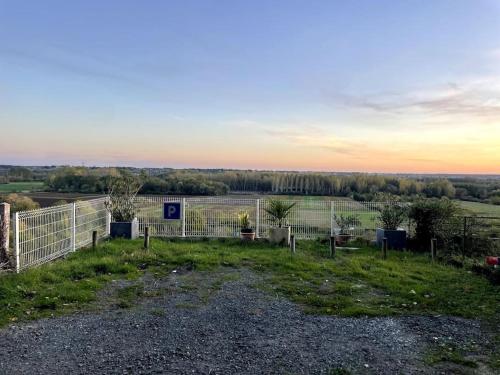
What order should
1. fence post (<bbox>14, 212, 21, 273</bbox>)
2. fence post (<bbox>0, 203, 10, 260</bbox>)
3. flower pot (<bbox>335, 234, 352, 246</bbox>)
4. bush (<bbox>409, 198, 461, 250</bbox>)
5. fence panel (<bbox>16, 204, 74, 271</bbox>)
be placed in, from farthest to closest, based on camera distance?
1. flower pot (<bbox>335, 234, 352, 246</bbox>)
2. bush (<bbox>409, 198, 461, 250</bbox>)
3. fence panel (<bbox>16, 204, 74, 271</bbox>)
4. fence post (<bbox>0, 203, 10, 260</bbox>)
5. fence post (<bbox>14, 212, 21, 273</bbox>)

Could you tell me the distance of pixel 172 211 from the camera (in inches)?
490

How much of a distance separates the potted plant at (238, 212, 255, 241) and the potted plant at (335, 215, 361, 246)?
103 inches

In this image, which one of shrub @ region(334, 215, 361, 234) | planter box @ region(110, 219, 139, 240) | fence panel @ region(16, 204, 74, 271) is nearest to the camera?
fence panel @ region(16, 204, 74, 271)

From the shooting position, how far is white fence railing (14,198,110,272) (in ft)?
23.9

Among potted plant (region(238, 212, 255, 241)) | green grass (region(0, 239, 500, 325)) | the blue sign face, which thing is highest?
the blue sign face

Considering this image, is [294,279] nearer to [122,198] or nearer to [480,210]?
[122,198]

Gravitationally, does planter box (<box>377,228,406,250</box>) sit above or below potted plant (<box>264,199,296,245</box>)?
below

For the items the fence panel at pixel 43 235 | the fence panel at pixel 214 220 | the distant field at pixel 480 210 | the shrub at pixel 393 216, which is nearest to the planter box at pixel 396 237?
the shrub at pixel 393 216

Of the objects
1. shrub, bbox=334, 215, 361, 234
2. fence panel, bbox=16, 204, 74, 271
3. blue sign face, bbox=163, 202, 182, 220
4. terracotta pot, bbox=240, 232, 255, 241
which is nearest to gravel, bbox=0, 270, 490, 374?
fence panel, bbox=16, 204, 74, 271

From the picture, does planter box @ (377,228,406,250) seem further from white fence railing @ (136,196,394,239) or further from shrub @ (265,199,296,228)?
shrub @ (265,199,296,228)

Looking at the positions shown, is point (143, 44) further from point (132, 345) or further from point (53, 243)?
point (132, 345)

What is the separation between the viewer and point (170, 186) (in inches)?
693

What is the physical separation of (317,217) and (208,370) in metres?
9.38

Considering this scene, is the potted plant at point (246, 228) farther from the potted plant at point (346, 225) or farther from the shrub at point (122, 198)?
the shrub at point (122, 198)
